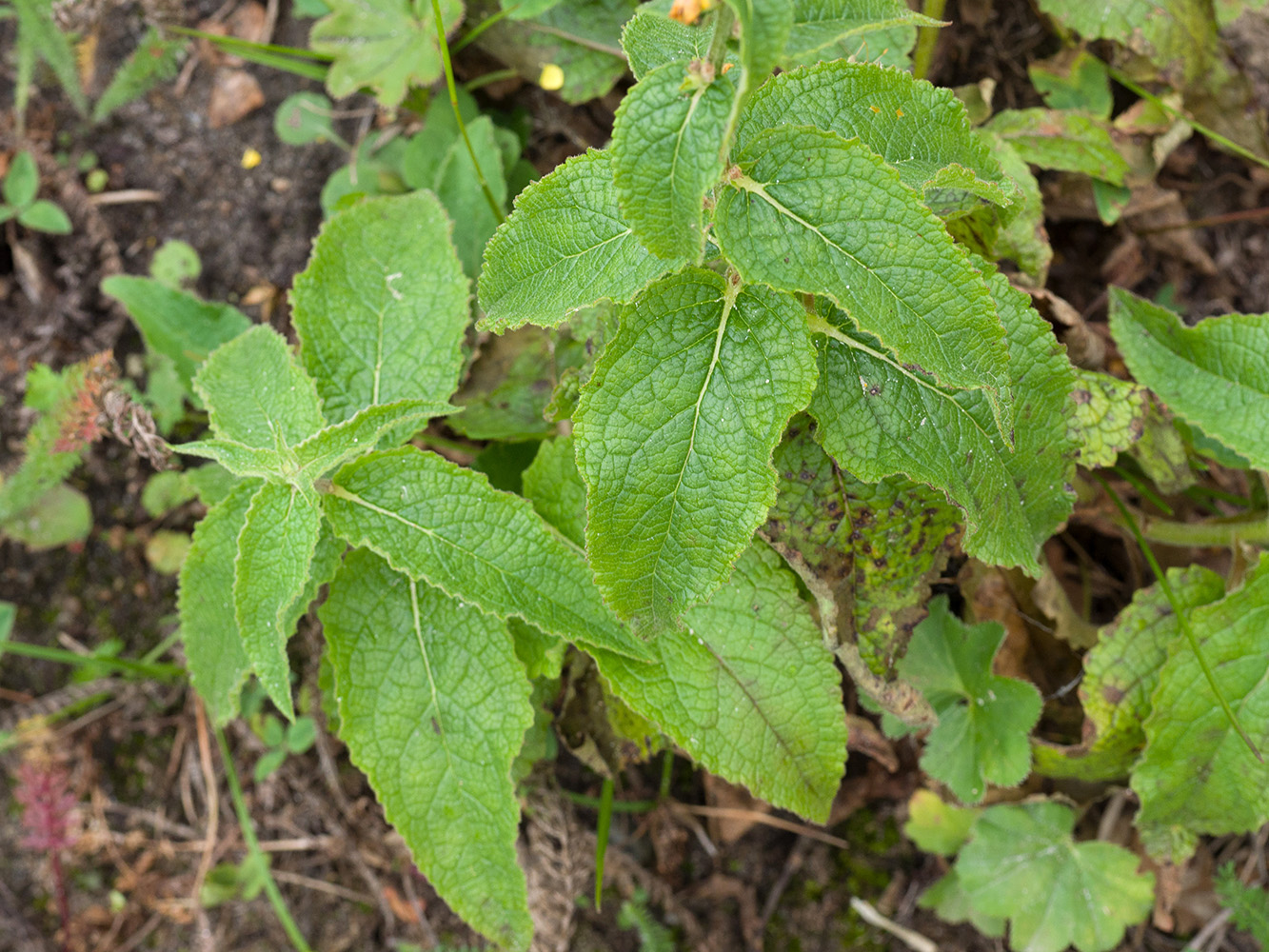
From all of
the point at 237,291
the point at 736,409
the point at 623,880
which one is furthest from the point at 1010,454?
the point at 237,291

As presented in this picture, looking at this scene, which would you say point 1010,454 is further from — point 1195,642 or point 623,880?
point 623,880

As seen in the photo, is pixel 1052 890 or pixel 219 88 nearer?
pixel 1052 890

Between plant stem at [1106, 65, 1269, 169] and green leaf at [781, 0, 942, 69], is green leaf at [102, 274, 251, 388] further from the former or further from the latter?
plant stem at [1106, 65, 1269, 169]

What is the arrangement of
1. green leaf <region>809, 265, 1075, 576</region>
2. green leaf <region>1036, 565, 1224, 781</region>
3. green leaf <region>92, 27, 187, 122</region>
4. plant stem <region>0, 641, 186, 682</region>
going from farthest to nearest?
1. green leaf <region>92, 27, 187, 122</region>
2. plant stem <region>0, 641, 186, 682</region>
3. green leaf <region>1036, 565, 1224, 781</region>
4. green leaf <region>809, 265, 1075, 576</region>

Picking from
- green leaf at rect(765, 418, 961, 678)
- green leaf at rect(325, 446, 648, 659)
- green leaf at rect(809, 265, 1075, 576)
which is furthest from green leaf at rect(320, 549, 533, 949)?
green leaf at rect(809, 265, 1075, 576)

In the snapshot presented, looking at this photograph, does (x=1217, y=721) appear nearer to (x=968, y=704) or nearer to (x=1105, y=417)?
(x=968, y=704)
